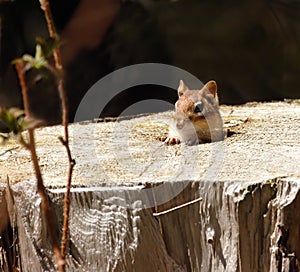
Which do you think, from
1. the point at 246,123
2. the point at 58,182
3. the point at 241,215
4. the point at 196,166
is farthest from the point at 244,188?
the point at 246,123

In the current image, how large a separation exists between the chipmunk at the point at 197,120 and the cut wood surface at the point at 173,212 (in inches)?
8.2

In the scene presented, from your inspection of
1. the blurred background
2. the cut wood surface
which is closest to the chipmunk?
the cut wood surface

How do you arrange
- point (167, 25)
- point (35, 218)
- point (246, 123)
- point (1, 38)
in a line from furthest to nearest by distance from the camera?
point (167, 25), point (1, 38), point (246, 123), point (35, 218)

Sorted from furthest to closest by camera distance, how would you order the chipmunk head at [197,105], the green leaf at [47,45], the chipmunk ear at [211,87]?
the chipmunk ear at [211,87], the chipmunk head at [197,105], the green leaf at [47,45]

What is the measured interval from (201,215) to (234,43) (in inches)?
139

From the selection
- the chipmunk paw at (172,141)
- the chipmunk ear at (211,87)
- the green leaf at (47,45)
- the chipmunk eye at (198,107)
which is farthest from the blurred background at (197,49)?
the green leaf at (47,45)

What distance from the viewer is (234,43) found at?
18.1 feet

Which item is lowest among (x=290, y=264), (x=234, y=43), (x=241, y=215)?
(x=290, y=264)

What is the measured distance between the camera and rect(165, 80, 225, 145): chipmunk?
2574 mm

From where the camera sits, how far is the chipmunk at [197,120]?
2.57m

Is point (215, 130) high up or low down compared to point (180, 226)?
up

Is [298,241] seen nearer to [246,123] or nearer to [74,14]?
[246,123]

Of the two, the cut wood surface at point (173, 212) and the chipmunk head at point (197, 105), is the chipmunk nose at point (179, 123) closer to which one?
the chipmunk head at point (197, 105)

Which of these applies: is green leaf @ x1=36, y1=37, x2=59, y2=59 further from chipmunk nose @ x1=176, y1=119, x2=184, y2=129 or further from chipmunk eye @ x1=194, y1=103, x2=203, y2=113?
chipmunk eye @ x1=194, y1=103, x2=203, y2=113
